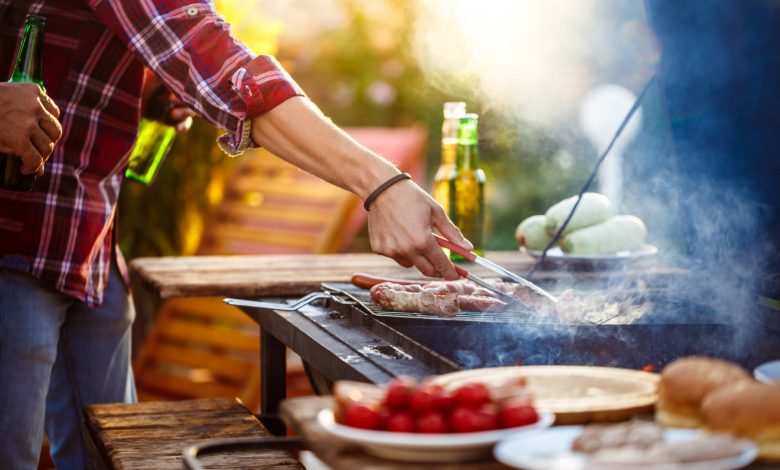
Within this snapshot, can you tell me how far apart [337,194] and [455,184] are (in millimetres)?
1613

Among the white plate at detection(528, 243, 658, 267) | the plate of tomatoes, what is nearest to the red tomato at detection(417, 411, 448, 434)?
the plate of tomatoes

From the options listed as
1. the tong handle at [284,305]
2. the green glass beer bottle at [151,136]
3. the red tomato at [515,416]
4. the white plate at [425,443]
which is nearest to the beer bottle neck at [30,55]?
the green glass beer bottle at [151,136]

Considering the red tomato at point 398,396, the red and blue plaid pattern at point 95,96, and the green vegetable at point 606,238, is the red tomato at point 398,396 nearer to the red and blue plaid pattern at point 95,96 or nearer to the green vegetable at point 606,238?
the red and blue plaid pattern at point 95,96

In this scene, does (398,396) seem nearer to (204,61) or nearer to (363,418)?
(363,418)

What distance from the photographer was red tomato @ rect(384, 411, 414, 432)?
1.19m

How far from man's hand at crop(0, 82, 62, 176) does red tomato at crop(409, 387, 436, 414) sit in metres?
1.18

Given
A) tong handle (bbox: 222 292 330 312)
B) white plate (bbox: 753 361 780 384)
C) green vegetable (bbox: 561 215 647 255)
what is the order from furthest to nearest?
green vegetable (bbox: 561 215 647 255) < tong handle (bbox: 222 292 330 312) < white plate (bbox: 753 361 780 384)

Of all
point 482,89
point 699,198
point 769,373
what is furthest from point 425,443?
point 482,89

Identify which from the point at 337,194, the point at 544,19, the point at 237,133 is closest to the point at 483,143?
the point at 544,19

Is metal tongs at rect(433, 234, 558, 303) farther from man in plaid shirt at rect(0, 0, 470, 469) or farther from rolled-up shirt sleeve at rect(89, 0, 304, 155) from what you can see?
rolled-up shirt sleeve at rect(89, 0, 304, 155)

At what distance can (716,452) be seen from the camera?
1130mm

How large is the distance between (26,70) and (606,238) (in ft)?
5.28

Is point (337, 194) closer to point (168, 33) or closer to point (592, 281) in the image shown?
point (592, 281)

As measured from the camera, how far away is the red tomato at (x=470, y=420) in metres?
1.20
